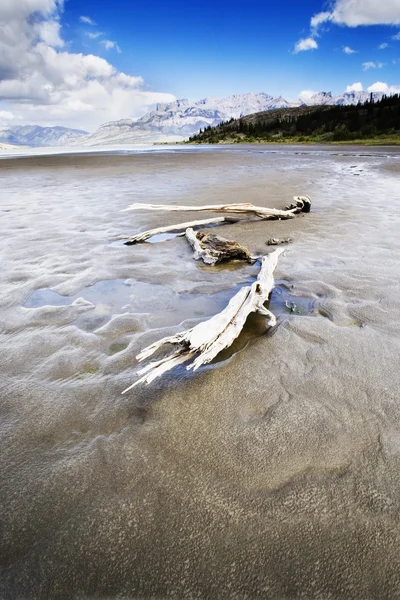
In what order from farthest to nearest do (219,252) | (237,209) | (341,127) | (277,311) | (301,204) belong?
(341,127), (301,204), (237,209), (219,252), (277,311)

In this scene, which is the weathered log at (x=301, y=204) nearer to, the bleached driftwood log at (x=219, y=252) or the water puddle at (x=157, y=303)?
the bleached driftwood log at (x=219, y=252)

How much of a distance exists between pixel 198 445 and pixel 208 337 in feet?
3.89

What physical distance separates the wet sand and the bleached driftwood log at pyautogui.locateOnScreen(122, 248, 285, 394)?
211 mm

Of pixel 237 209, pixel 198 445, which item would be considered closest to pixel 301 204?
pixel 237 209

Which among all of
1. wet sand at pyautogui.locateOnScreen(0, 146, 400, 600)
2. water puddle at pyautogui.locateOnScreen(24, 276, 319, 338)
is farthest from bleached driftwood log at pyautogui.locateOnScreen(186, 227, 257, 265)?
water puddle at pyautogui.locateOnScreen(24, 276, 319, 338)

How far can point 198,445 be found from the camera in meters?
2.75

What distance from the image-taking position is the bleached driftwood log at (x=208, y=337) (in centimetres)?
327

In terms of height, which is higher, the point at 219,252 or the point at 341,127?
the point at 341,127

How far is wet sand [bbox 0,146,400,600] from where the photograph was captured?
1.95 m

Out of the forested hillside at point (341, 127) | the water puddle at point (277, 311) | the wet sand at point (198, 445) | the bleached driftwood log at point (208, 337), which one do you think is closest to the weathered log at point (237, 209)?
the wet sand at point (198, 445)

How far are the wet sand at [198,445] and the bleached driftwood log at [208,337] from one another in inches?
8.3

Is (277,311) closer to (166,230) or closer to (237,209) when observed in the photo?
(166,230)

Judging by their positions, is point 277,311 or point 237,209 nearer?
point 277,311

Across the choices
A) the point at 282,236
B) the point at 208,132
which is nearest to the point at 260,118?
the point at 208,132
